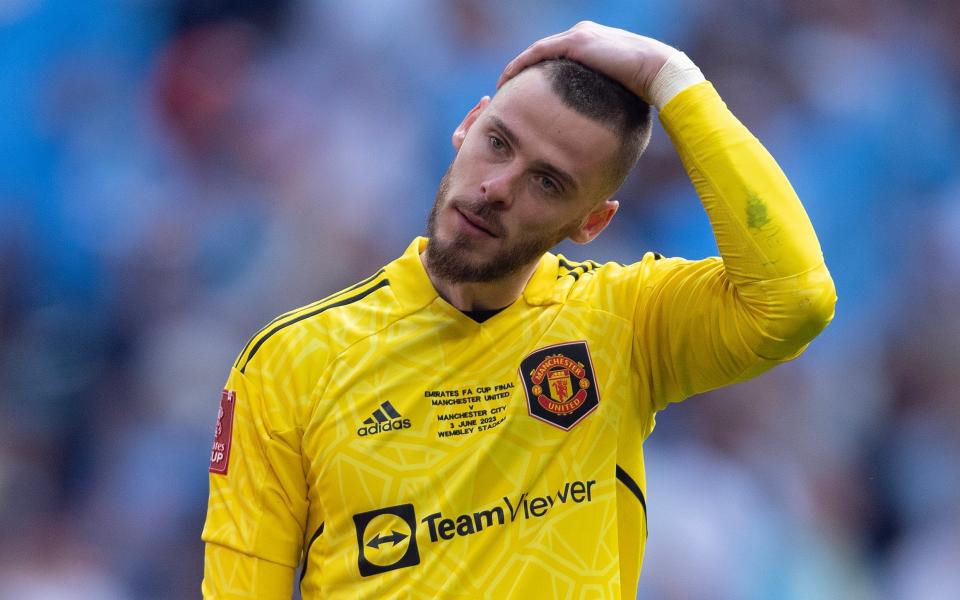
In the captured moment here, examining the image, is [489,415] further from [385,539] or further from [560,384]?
[385,539]

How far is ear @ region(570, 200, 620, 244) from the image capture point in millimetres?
2035

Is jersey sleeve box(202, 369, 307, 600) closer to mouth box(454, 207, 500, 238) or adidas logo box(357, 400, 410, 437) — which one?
adidas logo box(357, 400, 410, 437)

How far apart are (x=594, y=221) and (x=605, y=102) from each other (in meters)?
0.27

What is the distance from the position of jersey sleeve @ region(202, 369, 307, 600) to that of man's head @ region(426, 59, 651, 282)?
412mm

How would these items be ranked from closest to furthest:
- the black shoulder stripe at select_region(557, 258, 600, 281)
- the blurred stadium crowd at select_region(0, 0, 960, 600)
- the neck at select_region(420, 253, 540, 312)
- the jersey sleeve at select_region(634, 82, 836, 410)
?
the jersey sleeve at select_region(634, 82, 836, 410) < the neck at select_region(420, 253, 540, 312) < the black shoulder stripe at select_region(557, 258, 600, 281) < the blurred stadium crowd at select_region(0, 0, 960, 600)

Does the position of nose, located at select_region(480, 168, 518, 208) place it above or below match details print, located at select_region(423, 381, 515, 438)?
above

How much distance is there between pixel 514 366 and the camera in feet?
6.36

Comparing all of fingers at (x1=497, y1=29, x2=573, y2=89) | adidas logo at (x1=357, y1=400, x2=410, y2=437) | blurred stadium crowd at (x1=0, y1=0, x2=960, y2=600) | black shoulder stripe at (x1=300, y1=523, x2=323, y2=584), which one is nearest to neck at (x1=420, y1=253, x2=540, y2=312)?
adidas logo at (x1=357, y1=400, x2=410, y2=437)

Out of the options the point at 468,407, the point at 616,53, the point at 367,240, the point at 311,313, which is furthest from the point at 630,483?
the point at 367,240

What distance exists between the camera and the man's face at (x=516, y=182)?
6.11ft

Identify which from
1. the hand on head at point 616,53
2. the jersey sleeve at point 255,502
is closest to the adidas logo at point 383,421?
the jersey sleeve at point 255,502

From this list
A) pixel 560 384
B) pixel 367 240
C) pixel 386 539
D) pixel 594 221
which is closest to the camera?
pixel 386 539

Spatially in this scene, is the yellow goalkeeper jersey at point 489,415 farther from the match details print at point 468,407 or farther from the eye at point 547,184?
the eye at point 547,184

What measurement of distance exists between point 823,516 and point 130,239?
2.84 metres
